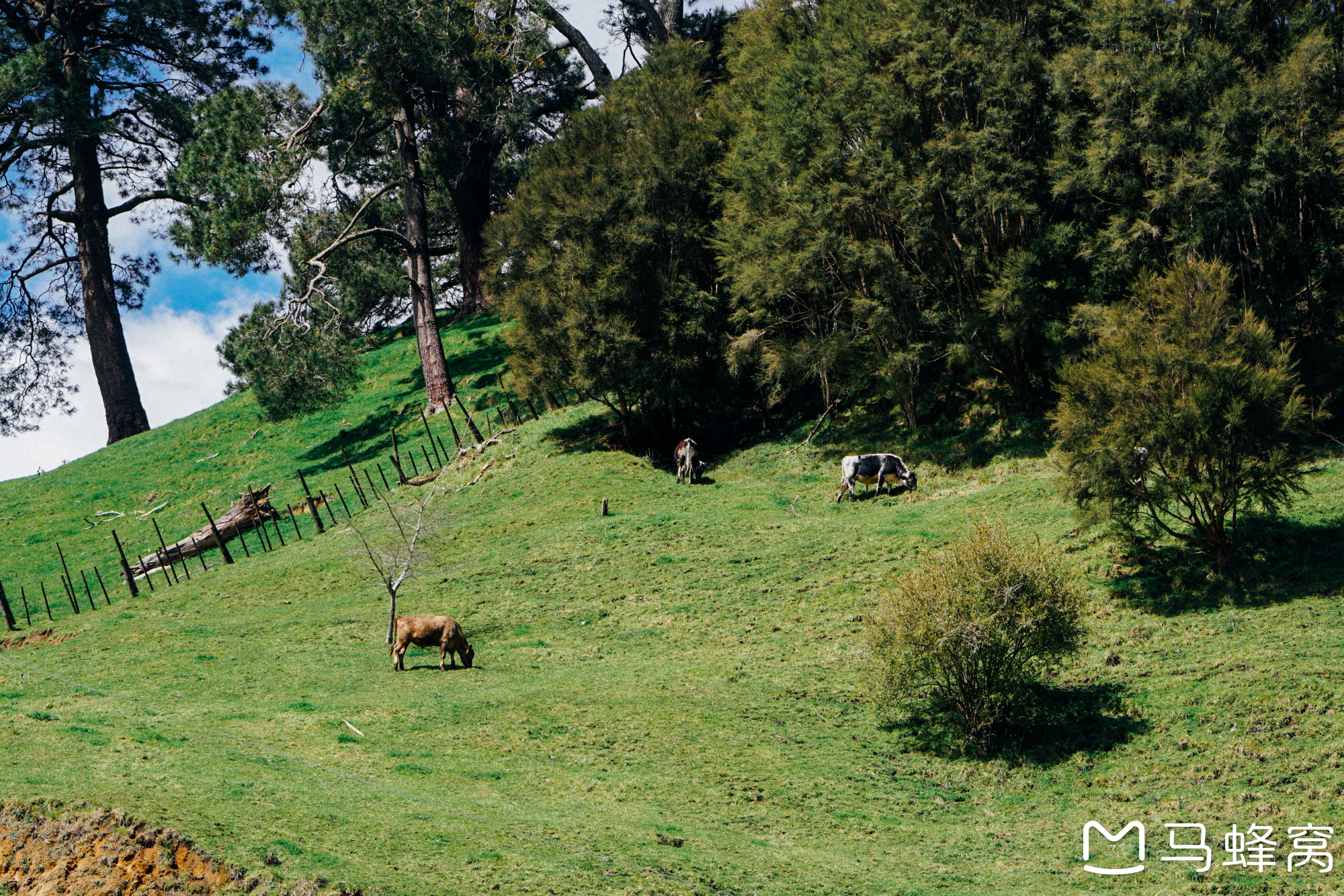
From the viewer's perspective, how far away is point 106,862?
12.3 meters

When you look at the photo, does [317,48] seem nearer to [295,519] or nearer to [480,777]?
[295,519]

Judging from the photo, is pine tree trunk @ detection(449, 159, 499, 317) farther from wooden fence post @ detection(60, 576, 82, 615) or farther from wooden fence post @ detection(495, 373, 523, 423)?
wooden fence post @ detection(60, 576, 82, 615)

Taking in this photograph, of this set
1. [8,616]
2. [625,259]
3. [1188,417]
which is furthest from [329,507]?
[1188,417]

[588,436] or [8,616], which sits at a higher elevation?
[8,616]

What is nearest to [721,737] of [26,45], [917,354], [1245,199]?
[917,354]

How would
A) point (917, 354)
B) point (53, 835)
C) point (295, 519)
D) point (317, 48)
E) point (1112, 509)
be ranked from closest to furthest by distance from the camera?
point (53, 835)
point (1112, 509)
point (917, 354)
point (295, 519)
point (317, 48)

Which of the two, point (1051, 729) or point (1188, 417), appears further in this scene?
point (1188, 417)

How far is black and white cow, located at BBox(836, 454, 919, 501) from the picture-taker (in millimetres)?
35312

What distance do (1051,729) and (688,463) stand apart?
806 inches

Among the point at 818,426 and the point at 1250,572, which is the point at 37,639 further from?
the point at 1250,572

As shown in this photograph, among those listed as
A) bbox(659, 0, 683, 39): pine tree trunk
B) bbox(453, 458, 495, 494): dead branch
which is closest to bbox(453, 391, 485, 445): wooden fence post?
bbox(453, 458, 495, 494): dead branch

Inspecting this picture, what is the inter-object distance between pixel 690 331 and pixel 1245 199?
19906 mm

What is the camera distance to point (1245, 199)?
31766 millimetres

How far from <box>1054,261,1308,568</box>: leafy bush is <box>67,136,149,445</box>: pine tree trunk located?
57408mm
